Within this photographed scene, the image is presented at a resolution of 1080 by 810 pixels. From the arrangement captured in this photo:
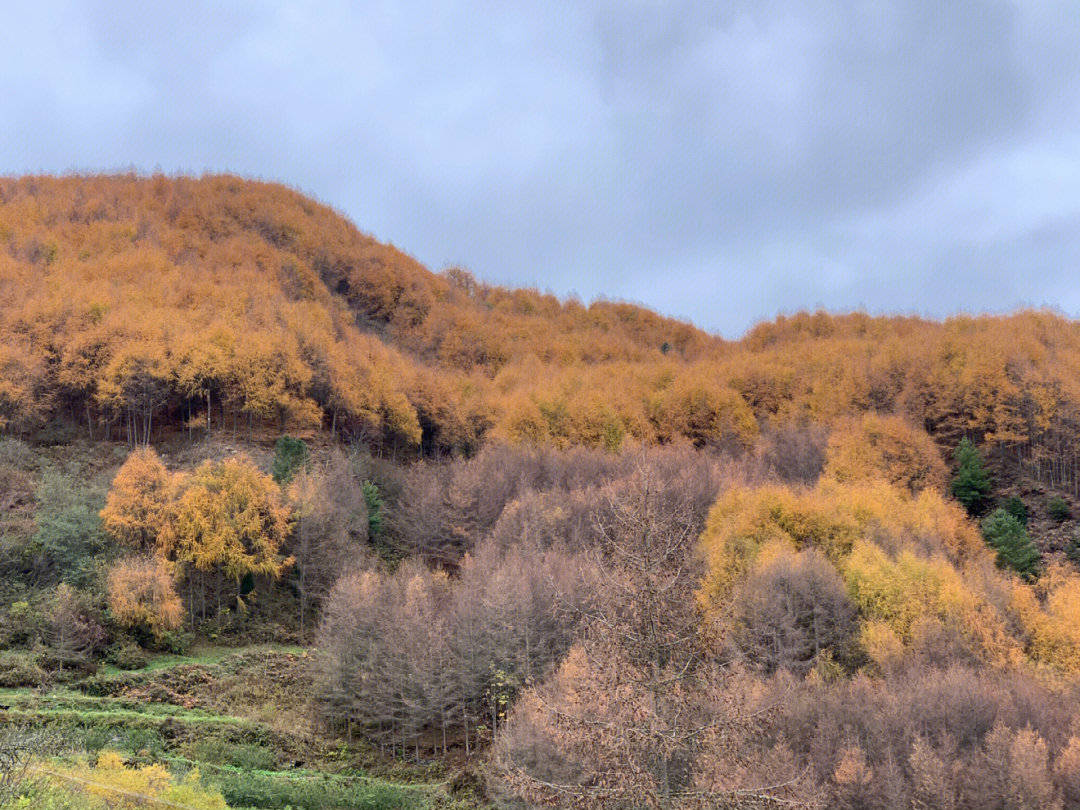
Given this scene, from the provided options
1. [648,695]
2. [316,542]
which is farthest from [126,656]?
[648,695]

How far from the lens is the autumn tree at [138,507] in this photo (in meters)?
52.8

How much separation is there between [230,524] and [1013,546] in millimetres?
52998

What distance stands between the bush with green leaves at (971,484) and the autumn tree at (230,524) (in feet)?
184

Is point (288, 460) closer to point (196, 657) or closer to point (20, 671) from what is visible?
point (196, 657)

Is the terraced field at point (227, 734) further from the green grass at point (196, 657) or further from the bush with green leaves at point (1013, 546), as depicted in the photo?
the bush with green leaves at point (1013, 546)

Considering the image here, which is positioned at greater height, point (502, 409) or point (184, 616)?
point (502, 409)

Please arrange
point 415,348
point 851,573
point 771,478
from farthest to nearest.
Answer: point 415,348 → point 771,478 → point 851,573

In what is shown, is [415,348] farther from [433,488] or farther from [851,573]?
[851,573]

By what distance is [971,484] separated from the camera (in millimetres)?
75375

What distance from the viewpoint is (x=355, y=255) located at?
5148 inches

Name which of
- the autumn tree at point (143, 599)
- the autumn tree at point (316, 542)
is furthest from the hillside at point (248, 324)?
the autumn tree at point (143, 599)

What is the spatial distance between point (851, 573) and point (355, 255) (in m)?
98.1

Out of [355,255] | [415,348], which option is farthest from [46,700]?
[355,255]

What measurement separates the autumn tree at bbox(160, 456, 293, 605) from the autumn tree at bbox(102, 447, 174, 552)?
924mm
